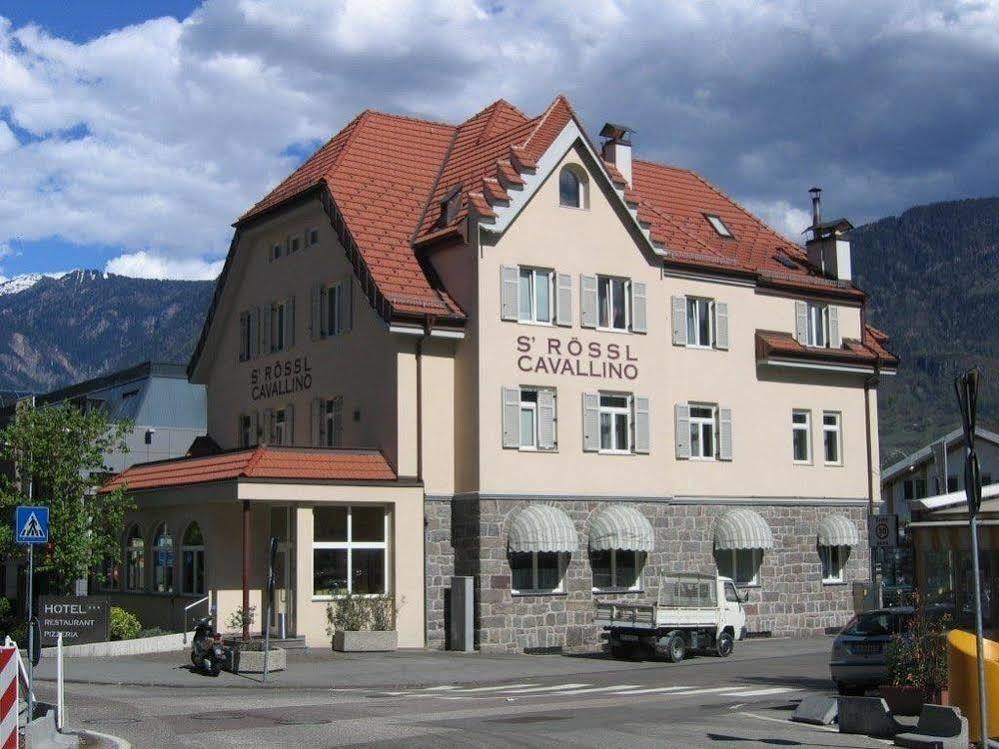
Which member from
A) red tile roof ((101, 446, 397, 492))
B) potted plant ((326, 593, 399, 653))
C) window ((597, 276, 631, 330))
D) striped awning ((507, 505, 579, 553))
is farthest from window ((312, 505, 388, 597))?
window ((597, 276, 631, 330))

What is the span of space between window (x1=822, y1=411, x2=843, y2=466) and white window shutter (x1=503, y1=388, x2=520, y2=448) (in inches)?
474

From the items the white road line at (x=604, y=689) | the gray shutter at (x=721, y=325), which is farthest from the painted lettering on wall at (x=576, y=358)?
the white road line at (x=604, y=689)

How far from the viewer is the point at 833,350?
42.5m

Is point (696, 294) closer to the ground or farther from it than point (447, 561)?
farther from it

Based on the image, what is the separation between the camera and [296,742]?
1730cm

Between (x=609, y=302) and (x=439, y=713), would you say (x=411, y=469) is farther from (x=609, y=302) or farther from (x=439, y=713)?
(x=439, y=713)

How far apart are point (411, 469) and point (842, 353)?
49.3 ft

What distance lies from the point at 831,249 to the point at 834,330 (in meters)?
2.76

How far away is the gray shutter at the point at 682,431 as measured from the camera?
38.3 metres

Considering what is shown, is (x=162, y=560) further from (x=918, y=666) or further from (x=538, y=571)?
(x=918, y=666)

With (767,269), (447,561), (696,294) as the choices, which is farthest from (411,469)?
(767,269)

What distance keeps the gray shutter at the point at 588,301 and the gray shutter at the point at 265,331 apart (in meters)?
9.95

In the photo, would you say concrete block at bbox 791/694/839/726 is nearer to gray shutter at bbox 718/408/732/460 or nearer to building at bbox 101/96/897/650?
building at bbox 101/96/897/650

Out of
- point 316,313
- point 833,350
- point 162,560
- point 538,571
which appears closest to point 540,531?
point 538,571
